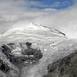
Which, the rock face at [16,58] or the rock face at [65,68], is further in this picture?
the rock face at [16,58]

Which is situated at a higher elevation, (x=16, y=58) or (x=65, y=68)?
(x=65, y=68)

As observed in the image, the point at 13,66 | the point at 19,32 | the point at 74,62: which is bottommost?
the point at 19,32

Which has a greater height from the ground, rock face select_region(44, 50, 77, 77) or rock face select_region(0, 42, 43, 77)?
Answer: rock face select_region(44, 50, 77, 77)

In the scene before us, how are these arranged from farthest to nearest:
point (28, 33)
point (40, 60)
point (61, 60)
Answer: point (28, 33) < point (40, 60) < point (61, 60)

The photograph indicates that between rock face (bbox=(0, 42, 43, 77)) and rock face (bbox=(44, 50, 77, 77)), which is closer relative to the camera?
rock face (bbox=(44, 50, 77, 77))

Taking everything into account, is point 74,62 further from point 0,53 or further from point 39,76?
point 0,53

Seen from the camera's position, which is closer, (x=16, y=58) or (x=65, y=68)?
(x=65, y=68)

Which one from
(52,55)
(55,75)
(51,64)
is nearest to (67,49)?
(52,55)

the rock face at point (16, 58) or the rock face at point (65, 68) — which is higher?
the rock face at point (65, 68)
